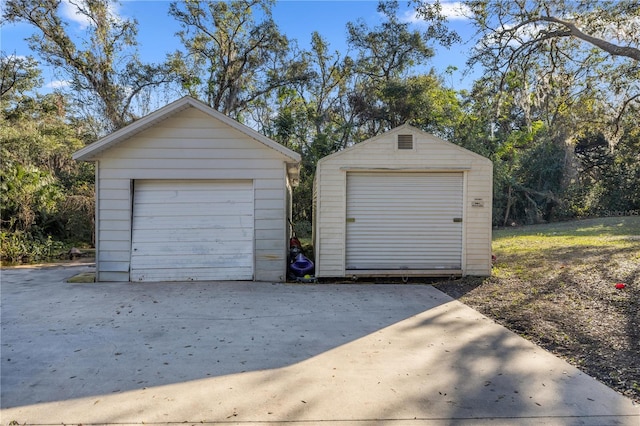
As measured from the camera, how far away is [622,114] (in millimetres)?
10820

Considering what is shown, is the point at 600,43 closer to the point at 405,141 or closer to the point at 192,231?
the point at 405,141

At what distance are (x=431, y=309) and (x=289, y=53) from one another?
15.0 metres

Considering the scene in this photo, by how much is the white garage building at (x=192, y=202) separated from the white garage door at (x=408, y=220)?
5.23 ft

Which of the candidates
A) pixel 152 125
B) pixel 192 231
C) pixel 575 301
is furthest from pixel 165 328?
pixel 575 301

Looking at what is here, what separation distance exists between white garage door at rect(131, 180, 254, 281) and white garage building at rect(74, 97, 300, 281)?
2 cm

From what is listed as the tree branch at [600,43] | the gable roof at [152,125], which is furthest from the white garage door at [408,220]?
the tree branch at [600,43]

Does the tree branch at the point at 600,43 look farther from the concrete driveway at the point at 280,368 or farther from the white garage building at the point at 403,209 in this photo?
the concrete driveway at the point at 280,368

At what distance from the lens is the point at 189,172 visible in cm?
743

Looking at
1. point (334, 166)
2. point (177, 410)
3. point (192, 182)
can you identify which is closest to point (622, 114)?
point (334, 166)

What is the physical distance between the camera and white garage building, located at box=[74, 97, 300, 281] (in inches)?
289

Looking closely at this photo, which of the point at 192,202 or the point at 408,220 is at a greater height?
the point at 192,202

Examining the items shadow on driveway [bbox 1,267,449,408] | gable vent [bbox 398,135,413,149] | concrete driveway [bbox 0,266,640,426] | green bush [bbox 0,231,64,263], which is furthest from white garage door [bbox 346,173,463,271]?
green bush [bbox 0,231,64,263]

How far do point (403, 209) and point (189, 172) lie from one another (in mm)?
4303

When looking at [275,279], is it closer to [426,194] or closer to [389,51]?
[426,194]
